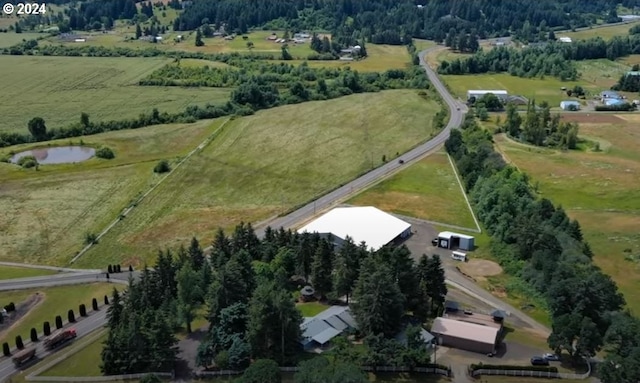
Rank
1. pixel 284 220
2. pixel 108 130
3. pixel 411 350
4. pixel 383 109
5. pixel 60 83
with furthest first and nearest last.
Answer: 1. pixel 60 83
2. pixel 383 109
3. pixel 108 130
4. pixel 284 220
5. pixel 411 350

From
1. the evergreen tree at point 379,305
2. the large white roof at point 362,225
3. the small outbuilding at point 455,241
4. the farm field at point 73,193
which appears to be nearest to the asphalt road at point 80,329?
the farm field at point 73,193

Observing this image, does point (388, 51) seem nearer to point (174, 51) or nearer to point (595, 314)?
point (174, 51)

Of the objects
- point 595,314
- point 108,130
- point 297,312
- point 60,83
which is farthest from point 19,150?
point 595,314

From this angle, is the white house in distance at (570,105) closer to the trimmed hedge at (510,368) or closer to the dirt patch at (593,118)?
the dirt patch at (593,118)

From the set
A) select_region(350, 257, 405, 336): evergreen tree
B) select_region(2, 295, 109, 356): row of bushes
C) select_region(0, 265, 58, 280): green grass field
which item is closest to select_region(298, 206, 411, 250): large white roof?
select_region(350, 257, 405, 336): evergreen tree

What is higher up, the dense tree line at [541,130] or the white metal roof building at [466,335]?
the dense tree line at [541,130]
